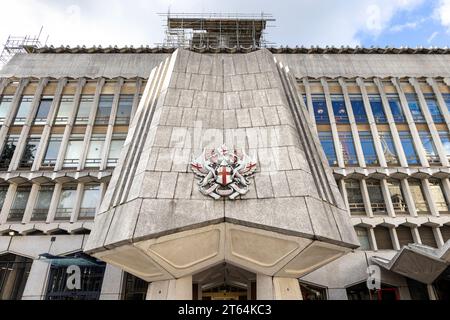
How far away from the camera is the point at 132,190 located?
1003 centimetres

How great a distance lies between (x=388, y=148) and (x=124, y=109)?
21.2 meters

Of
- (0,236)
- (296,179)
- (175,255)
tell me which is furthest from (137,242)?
(0,236)

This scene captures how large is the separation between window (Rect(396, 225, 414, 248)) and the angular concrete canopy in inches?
455

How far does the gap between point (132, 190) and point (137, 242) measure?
209 cm

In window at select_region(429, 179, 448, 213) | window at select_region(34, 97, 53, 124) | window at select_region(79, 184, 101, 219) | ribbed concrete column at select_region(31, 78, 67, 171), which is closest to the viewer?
window at select_region(79, 184, 101, 219)

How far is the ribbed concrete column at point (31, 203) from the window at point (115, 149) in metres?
5.05

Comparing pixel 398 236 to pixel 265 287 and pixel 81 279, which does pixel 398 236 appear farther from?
pixel 81 279

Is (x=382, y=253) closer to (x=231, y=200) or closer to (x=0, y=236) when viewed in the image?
(x=231, y=200)

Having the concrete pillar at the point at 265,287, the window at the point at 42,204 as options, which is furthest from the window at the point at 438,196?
the window at the point at 42,204

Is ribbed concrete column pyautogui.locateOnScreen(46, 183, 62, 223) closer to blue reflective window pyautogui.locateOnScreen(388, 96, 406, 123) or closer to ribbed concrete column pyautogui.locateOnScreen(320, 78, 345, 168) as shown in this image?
ribbed concrete column pyautogui.locateOnScreen(320, 78, 345, 168)

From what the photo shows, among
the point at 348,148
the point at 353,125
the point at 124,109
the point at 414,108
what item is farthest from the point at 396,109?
the point at 124,109

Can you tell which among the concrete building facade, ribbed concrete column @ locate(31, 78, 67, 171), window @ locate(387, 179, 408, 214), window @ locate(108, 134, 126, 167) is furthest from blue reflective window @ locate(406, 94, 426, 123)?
ribbed concrete column @ locate(31, 78, 67, 171)

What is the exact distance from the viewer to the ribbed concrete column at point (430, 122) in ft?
71.0

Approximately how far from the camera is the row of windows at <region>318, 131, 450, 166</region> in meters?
21.9
